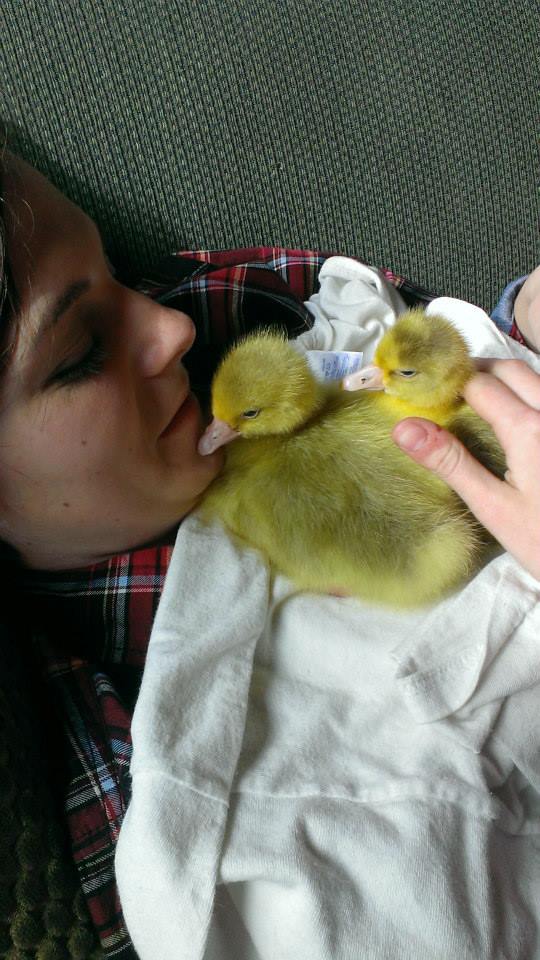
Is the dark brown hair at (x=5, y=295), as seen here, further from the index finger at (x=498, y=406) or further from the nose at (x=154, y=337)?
the index finger at (x=498, y=406)

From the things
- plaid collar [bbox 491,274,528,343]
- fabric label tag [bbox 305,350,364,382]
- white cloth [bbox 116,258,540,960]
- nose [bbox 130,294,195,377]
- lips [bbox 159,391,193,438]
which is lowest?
white cloth [bbox 116,258,540,960]

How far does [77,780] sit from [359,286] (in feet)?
2.58

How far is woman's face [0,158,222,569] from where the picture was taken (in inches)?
25.2

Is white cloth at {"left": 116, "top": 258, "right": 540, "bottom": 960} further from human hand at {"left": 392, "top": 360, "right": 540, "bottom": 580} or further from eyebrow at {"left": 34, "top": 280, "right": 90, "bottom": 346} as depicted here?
eyebrow at {"left": 34, "top": 280, "right": 90, "bottom": 346}

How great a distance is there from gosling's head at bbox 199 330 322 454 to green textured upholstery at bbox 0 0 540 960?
1.50 feet

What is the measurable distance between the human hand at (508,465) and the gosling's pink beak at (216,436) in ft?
0.60

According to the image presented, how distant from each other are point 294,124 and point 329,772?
38.0 inches

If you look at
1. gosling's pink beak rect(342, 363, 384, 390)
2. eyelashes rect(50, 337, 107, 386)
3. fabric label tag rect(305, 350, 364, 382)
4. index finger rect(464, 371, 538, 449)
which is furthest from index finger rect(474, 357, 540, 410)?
eyelashes rect(50, 337, 107, 386)

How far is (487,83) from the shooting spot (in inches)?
48.1

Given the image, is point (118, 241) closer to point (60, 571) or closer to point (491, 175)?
point (60, 571)

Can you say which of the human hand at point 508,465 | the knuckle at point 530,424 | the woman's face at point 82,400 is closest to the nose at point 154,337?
the woman's face at point 82,400

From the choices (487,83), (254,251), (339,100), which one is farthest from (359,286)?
(487,83)

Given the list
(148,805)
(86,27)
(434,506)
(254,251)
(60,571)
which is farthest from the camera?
(254,251)

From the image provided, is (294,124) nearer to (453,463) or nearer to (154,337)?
(154,337)
